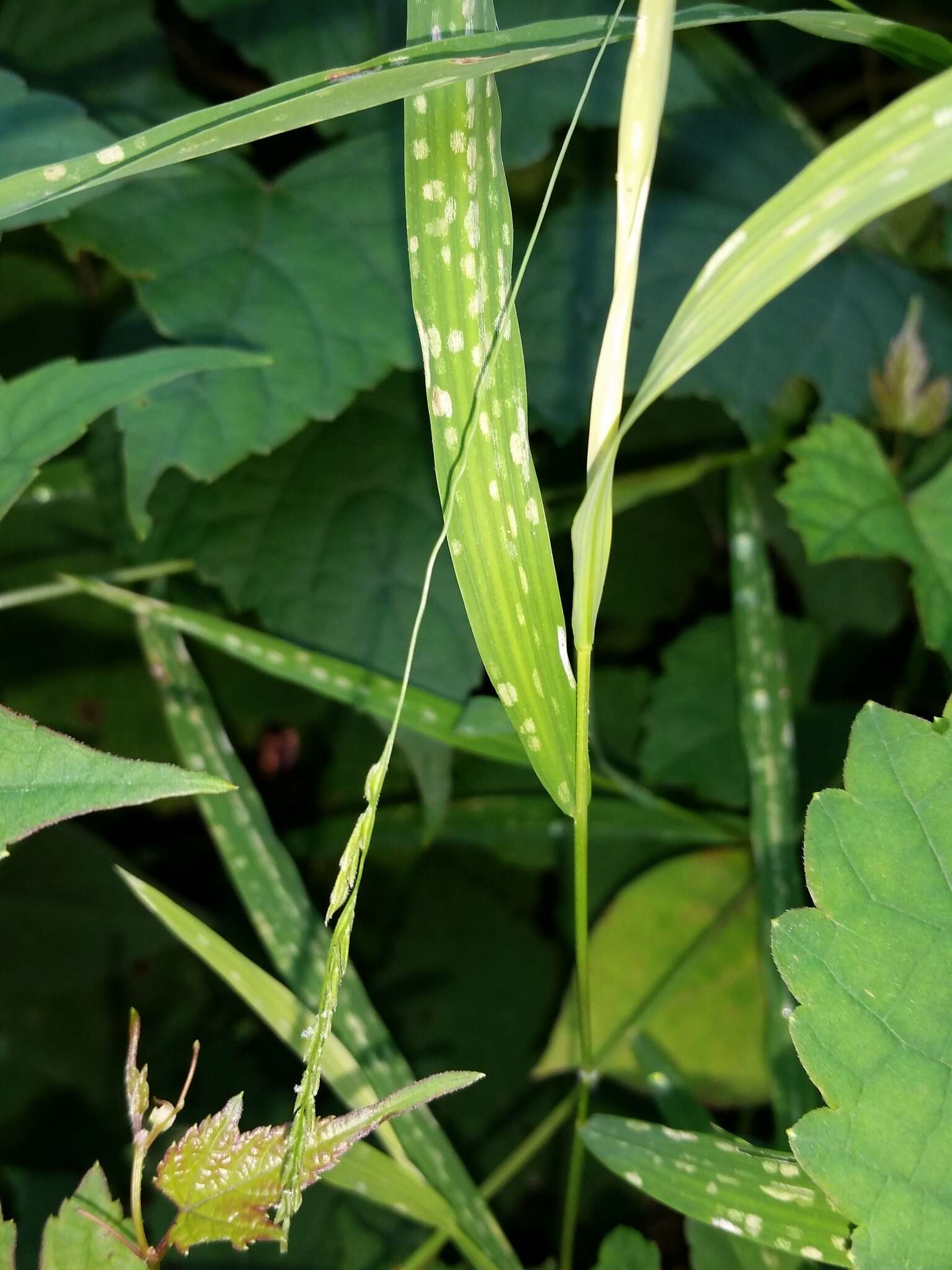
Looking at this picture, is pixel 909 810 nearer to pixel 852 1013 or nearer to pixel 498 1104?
pixel 852 1013

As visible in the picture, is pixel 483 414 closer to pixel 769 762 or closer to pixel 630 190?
pixel 630 190

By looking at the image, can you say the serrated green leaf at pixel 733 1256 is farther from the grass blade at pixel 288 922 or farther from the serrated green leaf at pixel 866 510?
the serrated green leaf at pixel 866 510

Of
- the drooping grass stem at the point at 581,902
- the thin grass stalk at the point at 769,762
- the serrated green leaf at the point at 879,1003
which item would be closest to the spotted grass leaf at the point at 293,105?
the drooping grass stem at the point at 581,902

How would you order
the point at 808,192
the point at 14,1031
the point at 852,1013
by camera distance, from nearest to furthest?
the point at 808,192
the point at 852,1013
the point at 14,1031

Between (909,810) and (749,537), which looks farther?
(749,537)

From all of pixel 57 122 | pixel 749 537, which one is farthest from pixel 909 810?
pixel 57 122

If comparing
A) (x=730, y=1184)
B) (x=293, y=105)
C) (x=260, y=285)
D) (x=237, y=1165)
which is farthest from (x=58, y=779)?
(x=260, y=285)
